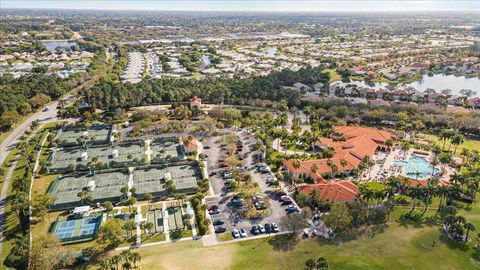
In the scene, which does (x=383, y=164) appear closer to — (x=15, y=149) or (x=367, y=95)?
(x=367, y=95)

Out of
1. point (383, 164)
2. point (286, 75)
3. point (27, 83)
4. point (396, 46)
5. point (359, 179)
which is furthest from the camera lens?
point (396, 46)

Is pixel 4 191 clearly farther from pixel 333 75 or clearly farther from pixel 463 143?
pixel 333 75

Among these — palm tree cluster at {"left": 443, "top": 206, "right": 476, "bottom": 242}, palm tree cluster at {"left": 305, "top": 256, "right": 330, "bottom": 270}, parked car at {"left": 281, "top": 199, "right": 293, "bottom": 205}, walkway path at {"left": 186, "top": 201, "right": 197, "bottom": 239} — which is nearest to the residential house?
palm tree cluster at {"left": 443, "top": 206, "right": 476, "bottom": 242}

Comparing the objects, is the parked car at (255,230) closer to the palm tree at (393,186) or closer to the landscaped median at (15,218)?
the palm tree at (393,186)

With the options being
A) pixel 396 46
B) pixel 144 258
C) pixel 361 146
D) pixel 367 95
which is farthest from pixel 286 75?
pixel 396 46

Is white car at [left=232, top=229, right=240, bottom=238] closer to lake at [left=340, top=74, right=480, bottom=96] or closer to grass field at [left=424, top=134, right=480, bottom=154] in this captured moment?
grass field at [left=424, top=134, right=480, bottom=154]

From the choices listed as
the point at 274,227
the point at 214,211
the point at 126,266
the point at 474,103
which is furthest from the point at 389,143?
the point at 126,266

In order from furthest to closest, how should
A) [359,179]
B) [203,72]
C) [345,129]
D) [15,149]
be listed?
[203,72] < [345,129] < [15,149] < [359,179]
